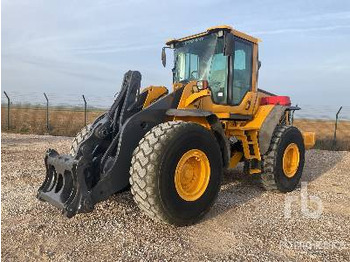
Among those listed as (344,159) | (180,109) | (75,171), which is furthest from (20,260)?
(344,159)

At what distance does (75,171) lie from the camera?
408 cm

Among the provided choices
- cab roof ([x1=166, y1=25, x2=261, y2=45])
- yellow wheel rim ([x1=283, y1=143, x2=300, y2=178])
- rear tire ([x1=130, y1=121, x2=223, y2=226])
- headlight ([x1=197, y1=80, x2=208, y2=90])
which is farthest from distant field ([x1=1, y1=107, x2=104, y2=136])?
rear tire ([x1=130, y1=121, x2=223, y2=226])

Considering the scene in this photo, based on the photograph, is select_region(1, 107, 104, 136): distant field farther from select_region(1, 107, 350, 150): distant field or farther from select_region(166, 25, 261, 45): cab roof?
select_region(166, 25, 261, 45): cab roof

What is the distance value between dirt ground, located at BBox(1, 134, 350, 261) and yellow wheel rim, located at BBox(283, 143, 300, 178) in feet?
1.85

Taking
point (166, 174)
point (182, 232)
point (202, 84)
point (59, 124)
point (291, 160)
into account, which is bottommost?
point (59, 124)

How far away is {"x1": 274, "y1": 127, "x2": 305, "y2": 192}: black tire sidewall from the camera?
248 inches

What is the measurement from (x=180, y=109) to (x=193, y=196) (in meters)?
1.23

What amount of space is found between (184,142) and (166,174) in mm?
475

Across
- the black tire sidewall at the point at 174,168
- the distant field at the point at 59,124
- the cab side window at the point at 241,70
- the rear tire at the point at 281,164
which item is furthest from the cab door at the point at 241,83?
A: the distant field at the point at 59,124

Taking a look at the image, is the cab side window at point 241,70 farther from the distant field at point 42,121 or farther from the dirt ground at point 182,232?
the distant field at point 42,121

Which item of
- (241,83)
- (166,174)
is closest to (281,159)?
(241,83)

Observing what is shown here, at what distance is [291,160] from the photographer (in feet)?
22.8

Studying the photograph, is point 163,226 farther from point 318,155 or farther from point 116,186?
point 318,155

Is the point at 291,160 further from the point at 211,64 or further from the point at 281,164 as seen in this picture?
the point at 211,64
